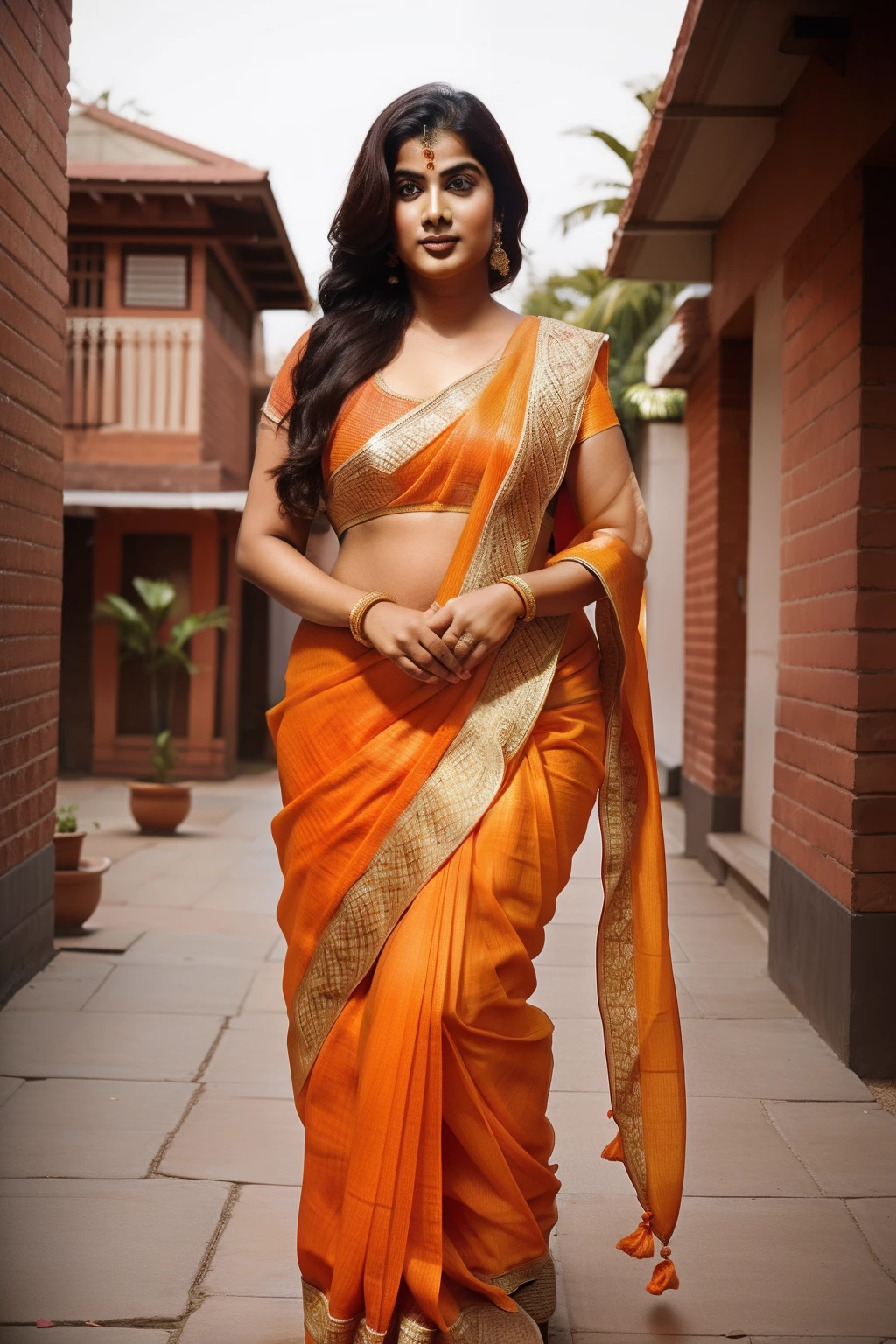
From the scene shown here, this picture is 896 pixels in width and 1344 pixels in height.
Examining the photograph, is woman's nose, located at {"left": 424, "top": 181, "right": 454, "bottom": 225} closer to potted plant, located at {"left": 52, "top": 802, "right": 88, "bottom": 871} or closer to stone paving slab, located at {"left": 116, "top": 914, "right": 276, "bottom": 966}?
stone paving slab, located at {"left": 116, "top": 914, "right": 276, "bottom": 966}

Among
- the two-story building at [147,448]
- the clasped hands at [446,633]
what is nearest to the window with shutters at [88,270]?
the two-story building at [147,448]

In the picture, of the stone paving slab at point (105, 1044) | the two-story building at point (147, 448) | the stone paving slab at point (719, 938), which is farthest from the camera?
the two-story building at point (147, 448)

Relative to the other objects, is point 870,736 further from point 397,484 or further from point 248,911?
point 248,911

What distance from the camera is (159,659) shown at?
12.5 metres

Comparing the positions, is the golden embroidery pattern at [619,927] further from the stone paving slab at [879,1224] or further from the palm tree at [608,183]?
the palm tree at [608,183]

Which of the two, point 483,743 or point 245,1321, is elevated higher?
point 483,743

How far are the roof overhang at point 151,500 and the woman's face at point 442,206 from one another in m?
10.0

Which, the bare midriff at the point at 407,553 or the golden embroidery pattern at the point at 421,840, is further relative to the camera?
the bare midriff at the point at 407,553

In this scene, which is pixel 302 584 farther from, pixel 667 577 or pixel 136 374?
pixel 136 374

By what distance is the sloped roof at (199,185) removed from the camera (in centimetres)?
1202

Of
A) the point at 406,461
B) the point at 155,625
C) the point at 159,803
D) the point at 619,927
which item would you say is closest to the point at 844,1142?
the point at 619,927

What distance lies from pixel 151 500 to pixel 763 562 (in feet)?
23.9

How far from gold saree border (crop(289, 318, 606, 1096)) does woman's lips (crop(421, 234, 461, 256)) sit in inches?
8.8

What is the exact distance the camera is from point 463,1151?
6.83 feet
